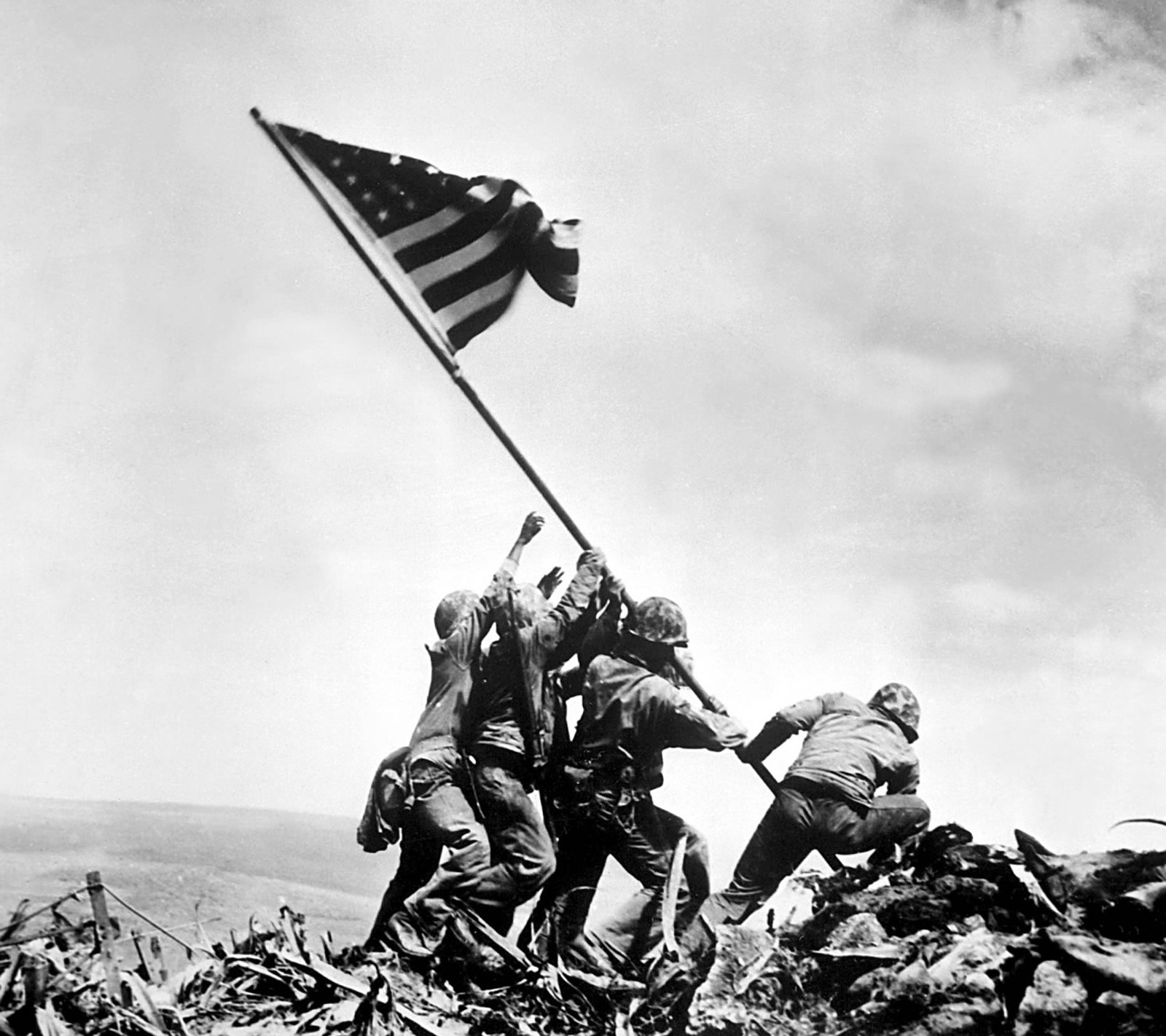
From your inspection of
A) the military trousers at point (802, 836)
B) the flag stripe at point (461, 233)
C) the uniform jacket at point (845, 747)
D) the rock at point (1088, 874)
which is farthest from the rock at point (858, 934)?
the flag stripe at point (461, 233)

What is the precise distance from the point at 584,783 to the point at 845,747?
1812 mm

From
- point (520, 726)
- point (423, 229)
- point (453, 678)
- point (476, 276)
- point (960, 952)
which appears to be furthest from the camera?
point (453, 678)

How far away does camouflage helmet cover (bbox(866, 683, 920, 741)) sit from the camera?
Result: 852cm

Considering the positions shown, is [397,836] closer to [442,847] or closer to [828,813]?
[442,847]

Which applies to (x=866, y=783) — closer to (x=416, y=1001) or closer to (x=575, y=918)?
(x=575, y=918)

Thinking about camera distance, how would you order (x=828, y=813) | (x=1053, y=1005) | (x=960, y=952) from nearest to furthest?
1. (x=1053, y=1005)
2. (x=960, y=952)
3. (x=828, y=813)

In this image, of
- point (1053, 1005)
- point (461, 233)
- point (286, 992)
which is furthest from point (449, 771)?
point (1053, 1005)

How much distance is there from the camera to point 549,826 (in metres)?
8.33

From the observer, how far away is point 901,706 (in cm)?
852

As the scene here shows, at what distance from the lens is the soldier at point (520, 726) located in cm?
807

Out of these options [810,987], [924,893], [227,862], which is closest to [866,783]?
[924,893]

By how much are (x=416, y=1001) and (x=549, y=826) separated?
148 centimetres

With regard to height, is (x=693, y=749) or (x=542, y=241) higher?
(x=542, y=241)

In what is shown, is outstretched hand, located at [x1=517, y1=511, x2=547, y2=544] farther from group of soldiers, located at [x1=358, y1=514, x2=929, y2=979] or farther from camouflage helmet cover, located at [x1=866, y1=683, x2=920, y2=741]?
camouflage helmet cover, located at [x1=866, y1=683, x2=920, y2=741]
